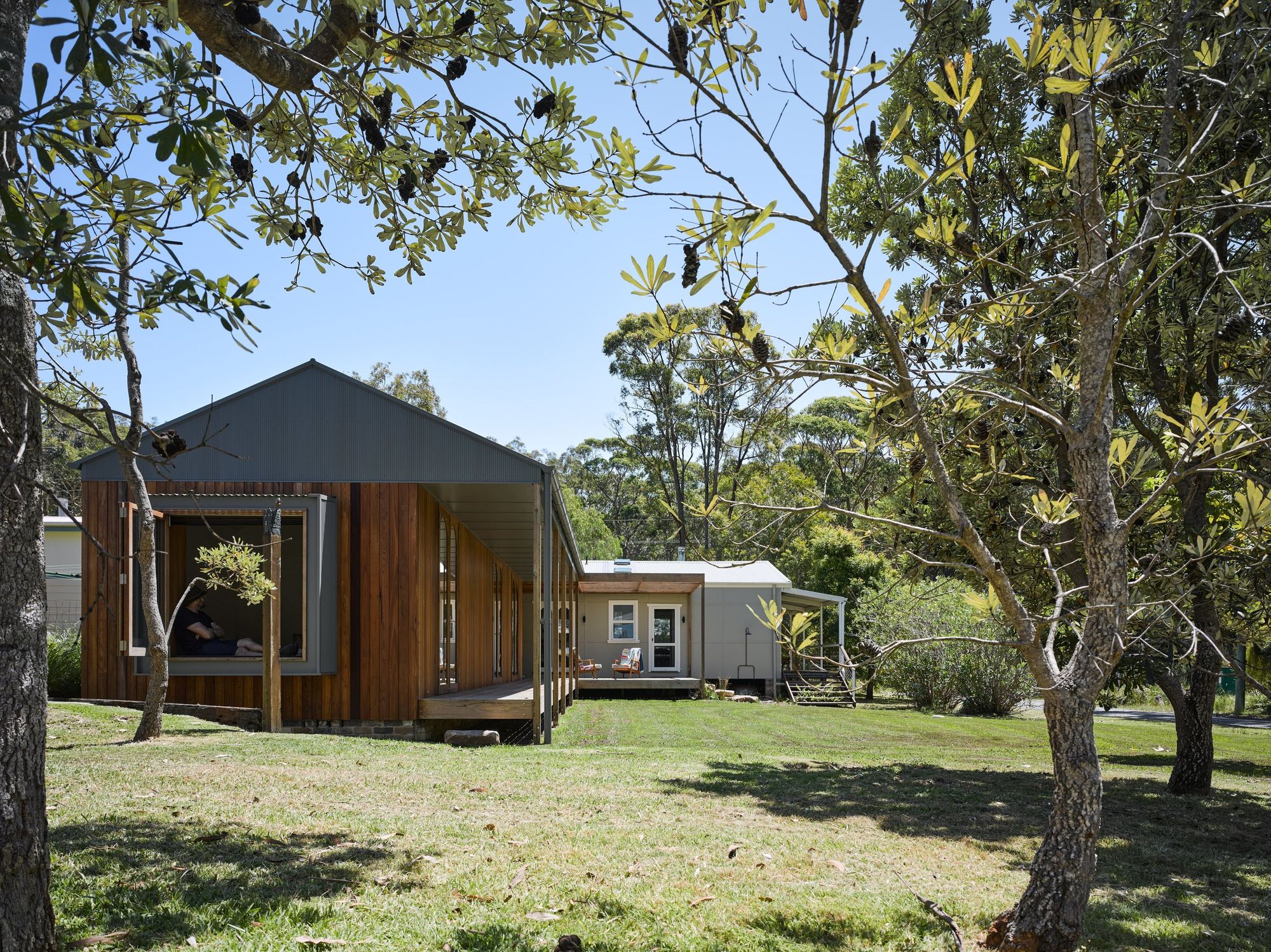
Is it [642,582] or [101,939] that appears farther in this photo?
[642,582]

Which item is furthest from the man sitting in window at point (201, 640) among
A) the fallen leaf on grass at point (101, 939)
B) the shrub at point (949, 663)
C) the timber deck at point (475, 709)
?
the shrub at point (949, 663)

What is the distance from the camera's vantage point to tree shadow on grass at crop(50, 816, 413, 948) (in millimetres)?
3727

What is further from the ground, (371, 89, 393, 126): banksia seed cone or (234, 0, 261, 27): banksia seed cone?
(234, 0, 261, 27): banksia seed cone

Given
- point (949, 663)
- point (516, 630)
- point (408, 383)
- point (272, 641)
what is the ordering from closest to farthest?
point (272, 641)
point (949, 663)
point (516, 630)
point (408, 383)

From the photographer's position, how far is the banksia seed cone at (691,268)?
284 centimetres

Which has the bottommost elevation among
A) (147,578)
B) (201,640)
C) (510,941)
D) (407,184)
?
(510,941)

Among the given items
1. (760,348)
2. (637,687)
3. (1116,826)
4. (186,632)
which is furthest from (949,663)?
(760,348)

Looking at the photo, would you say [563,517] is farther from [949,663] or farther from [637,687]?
[949,663]

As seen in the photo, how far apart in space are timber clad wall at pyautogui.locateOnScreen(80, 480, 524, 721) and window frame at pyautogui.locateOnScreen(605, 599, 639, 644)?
13.3 meters

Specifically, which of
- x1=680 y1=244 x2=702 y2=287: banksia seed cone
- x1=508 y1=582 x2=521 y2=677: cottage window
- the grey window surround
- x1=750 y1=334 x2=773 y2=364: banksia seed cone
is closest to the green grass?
the grey window surround

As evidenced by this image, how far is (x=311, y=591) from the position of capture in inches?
467

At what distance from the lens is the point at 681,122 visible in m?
2.99

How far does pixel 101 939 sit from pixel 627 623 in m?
22.5

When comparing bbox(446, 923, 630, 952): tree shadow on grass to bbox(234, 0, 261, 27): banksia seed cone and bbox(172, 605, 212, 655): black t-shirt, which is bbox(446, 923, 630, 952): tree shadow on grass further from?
bbox(172, 605, 212, 655): black t-shirt
